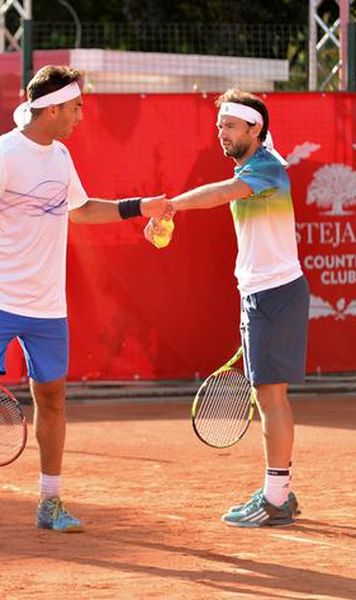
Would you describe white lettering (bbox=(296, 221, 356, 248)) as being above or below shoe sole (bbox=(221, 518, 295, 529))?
above

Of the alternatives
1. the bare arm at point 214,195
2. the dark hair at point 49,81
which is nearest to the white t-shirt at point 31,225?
the dark hair at point 49,81

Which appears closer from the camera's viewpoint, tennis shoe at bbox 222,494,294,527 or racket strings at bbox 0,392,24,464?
racket strings at bbox 0,392,24,464

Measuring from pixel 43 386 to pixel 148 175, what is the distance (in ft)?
17.8

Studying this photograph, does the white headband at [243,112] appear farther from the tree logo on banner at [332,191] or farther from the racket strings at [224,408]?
the tree logo on banner at [332,191]

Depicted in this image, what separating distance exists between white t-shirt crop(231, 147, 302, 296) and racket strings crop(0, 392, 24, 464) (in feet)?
4.06

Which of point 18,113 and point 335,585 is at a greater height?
point 18,113

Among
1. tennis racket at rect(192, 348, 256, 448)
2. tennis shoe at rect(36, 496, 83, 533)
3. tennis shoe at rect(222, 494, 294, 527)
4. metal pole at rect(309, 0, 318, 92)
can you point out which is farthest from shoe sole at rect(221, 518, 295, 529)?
metal pole at rect(309, 0, 318, 92)

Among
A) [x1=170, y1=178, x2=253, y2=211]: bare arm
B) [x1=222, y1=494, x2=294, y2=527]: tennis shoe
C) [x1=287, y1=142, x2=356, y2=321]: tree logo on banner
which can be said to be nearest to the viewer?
[x1=170, y1=178, x2=253, y2=211]: bare arm

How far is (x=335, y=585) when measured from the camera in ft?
20.7

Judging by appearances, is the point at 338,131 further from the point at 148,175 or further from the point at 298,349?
the point at 298,349

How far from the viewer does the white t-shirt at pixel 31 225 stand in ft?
23.7

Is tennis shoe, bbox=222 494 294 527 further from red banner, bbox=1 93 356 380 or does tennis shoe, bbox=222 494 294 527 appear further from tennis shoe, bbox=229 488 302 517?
red banner, bbox=1 93 356 380

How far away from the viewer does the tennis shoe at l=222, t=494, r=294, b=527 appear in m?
7.60

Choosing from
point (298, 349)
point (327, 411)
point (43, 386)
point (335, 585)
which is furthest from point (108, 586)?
point (327, 411)
